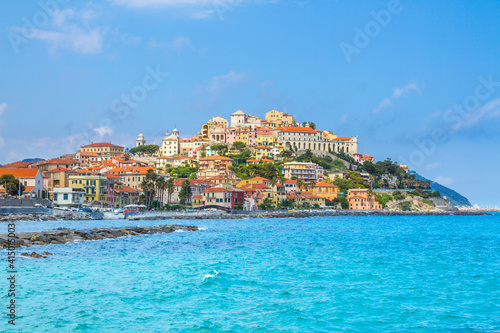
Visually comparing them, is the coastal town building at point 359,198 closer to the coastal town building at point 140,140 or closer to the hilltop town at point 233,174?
the hilltop town at point 233,174

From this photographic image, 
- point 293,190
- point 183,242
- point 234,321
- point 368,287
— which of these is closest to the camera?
point 234,321

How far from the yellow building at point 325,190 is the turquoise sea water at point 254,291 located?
81929 millimetres

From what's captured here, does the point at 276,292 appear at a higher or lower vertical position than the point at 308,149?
lower

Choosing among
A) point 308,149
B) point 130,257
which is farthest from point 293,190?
point 130,257

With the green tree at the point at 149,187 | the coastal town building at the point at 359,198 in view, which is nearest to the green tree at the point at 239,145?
the coastal town building at the point at 359,198

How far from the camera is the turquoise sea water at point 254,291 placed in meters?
13.5

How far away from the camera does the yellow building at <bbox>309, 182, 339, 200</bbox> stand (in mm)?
110125

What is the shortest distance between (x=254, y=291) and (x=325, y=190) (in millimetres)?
94782

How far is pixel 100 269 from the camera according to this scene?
830 inches

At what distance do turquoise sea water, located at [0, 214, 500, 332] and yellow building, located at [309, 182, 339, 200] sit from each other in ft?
269

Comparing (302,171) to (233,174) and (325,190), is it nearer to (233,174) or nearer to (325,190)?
(325,190)

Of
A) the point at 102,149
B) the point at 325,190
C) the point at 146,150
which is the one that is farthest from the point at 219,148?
the point at 102,149

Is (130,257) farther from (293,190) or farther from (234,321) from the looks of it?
(293,190)

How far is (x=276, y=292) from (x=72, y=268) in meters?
8.64
